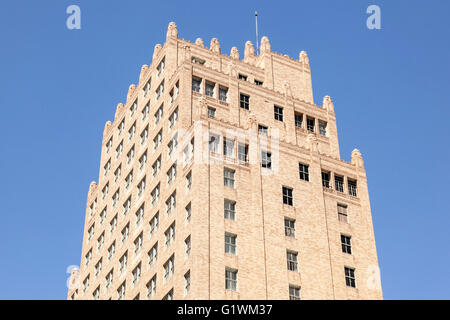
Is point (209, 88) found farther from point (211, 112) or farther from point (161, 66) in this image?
point (161, 66)

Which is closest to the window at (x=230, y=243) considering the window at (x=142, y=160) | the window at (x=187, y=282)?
the window at (x=187, y=282)

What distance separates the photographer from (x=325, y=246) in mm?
79062

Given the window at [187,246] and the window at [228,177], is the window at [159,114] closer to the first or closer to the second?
the window at [228,177]

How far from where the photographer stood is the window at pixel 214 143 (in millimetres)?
79438

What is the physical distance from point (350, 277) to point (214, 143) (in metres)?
18.2

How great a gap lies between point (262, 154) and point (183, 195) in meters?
9.77

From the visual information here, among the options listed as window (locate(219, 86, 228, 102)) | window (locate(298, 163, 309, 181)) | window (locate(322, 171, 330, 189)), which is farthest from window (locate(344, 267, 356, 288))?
window (locate(219, 86, 228, 102))

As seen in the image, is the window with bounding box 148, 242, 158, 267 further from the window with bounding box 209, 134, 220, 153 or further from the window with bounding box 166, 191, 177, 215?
the window with bounding box 209, 134, 220, 153

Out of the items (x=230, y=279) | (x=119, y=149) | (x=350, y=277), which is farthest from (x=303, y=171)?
(x=119, y=149)

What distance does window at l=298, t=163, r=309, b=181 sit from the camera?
276 feet

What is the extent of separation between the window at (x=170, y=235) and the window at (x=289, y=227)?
1044cm

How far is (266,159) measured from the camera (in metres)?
82.2
